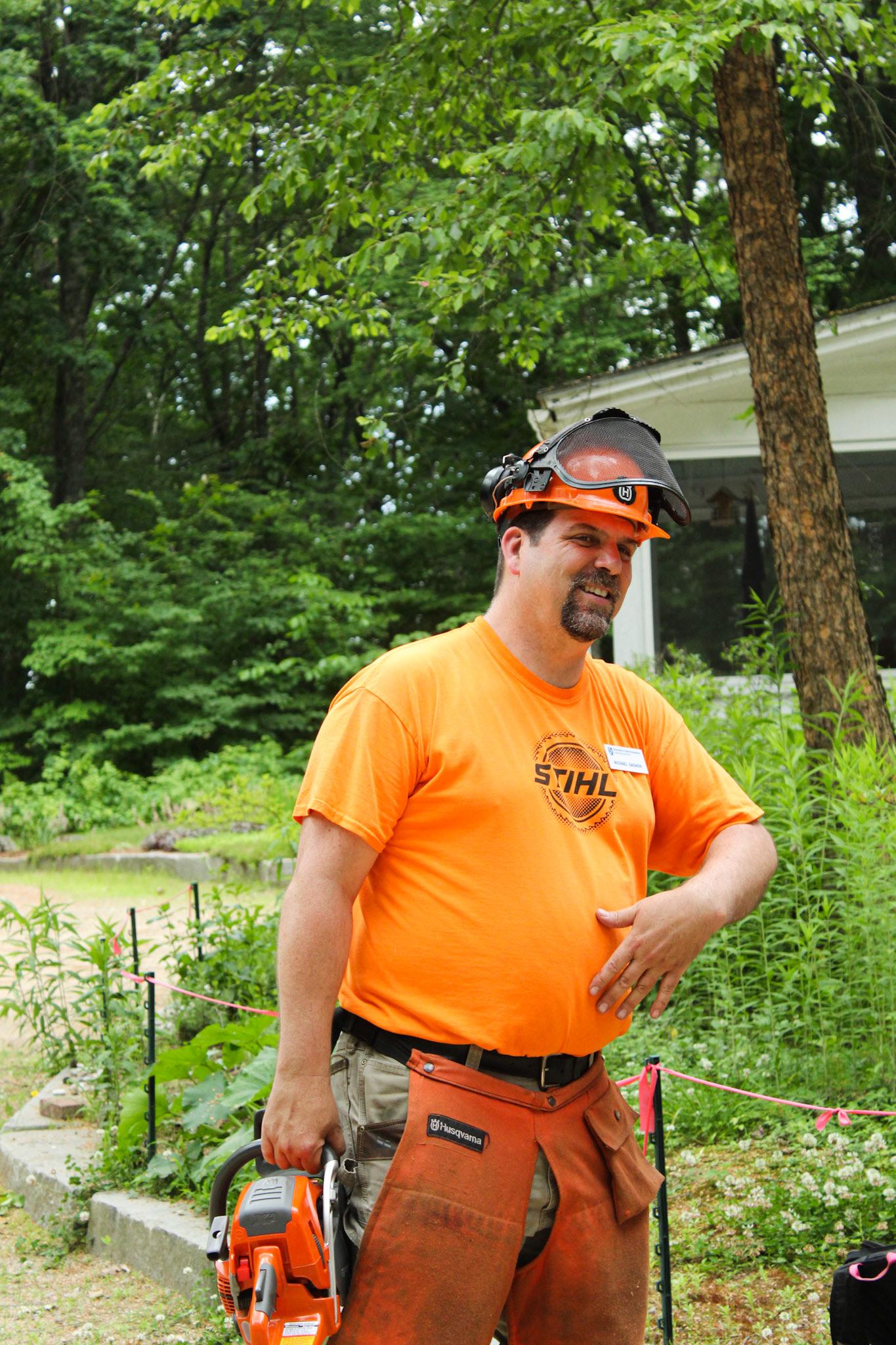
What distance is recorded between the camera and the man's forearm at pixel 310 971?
83.4 inches

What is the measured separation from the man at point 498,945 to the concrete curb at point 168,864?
9.09 metres

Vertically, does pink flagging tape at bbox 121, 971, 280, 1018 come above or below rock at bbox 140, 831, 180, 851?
above

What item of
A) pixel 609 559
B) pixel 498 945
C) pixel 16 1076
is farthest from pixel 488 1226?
pixel 16 1076

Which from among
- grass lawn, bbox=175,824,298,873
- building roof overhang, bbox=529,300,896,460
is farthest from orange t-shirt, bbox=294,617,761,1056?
grass lawn, bbox=175,824,298,873

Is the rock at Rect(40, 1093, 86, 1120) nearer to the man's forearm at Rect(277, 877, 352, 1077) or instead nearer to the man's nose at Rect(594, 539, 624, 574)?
the man's forearm at Rect(277, 877, 352, 1077)

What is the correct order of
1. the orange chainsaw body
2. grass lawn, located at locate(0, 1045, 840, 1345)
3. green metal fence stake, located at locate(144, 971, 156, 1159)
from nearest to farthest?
1. the orange chainsaw body
2. grass lawn, located at locate(0, 1045, 840, 1345)
3. green metal fence stake, located at locate(144, 971, 156, 1159)

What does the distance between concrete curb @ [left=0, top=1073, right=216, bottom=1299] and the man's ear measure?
2578mm

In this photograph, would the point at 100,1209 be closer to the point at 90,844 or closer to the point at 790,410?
the point at 790,410

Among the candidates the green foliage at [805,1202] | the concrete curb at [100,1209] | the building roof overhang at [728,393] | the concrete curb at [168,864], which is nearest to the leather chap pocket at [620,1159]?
the green foliage at [805,1202]

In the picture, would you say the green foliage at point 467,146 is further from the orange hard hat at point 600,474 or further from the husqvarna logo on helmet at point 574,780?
the husqvarna logo on helmet at point 574,780

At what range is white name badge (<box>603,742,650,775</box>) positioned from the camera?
2420 millimetres

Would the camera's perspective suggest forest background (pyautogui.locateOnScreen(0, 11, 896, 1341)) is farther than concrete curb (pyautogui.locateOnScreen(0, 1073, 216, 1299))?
Yes

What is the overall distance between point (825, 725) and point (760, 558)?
6.49m

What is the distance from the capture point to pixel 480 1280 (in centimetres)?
212
